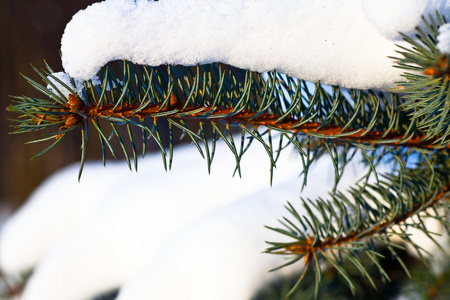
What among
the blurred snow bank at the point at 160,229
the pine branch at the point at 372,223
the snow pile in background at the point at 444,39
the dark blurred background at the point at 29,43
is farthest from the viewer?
the dark blurred background at the point at 29,43

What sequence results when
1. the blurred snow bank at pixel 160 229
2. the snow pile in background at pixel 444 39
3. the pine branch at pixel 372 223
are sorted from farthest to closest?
the blurred snow bank at pixel 160 229
the pine branch at pixel 372 223
the snow pile in background at pixel 444 39

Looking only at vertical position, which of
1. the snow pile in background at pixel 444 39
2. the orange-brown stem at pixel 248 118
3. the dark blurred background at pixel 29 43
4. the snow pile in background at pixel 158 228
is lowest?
the snow pile in background at pixel 158 228

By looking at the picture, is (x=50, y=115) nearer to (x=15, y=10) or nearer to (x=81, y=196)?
(x=81, y=196)

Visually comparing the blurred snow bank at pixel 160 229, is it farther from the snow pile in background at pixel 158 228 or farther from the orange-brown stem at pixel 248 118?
the orange-brown stem at pixel 248 118

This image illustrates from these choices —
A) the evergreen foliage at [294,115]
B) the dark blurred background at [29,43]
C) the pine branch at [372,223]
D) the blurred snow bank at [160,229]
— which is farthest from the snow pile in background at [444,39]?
the dark blurred background at [29,43]

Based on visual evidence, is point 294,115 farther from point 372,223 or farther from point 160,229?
point 160,229

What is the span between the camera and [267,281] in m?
0.44

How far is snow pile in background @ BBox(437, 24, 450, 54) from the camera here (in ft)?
0.79

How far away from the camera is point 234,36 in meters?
0.30

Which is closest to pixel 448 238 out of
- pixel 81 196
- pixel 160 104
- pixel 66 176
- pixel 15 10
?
pixel 160 104

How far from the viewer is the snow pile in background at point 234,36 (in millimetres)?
292

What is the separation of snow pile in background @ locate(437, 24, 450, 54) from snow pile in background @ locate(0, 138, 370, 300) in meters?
A: 0.27

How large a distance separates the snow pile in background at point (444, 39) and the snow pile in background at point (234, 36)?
0.05 meters

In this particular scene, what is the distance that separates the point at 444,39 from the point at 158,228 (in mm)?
509
